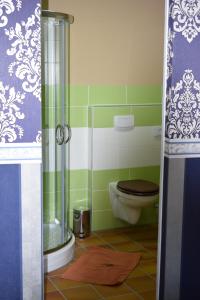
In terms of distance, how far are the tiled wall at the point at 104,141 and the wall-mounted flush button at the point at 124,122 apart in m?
0.04

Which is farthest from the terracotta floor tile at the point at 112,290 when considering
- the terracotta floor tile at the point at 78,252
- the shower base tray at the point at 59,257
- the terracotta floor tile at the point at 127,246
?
the terracotta floor tile at the point at 127,246

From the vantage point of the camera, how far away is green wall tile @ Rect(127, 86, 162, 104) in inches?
155

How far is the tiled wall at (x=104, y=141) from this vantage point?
12.4 feet

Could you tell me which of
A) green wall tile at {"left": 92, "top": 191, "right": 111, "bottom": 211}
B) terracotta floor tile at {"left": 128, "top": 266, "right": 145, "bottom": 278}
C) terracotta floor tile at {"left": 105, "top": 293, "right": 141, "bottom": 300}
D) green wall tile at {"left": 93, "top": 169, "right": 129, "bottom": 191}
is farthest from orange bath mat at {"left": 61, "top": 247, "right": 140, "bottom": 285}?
green wall tile at {"left": 93, "top": 169, "right": 129, "bottom": 191}

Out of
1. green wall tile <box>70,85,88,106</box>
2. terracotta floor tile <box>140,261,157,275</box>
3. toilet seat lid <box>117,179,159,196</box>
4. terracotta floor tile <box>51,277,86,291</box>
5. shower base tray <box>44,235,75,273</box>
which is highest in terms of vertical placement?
green wall tile <box>70,85,88,106</box>

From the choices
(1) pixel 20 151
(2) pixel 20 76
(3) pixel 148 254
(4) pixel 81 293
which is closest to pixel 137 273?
(3) pixel 148 254

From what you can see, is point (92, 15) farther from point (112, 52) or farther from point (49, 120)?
point (49, 120)

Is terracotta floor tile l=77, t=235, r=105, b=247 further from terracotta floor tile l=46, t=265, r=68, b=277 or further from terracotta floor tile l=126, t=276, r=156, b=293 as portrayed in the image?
terracotta floor tile l=126, t=276, r=156, b=293

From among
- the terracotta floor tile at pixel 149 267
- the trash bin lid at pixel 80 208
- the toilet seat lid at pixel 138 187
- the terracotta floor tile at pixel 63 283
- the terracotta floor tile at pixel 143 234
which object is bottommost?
the terracotta floor tile at pixel 63 283

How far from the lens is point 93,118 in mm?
3789

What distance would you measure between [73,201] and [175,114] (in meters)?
1.70

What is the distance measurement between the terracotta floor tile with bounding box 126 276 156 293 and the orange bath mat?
0.06 metres

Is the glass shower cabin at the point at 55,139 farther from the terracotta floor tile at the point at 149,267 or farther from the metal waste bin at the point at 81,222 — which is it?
the terracotta floor tile at the point at 149,267

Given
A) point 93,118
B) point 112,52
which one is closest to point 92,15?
point 112,52
